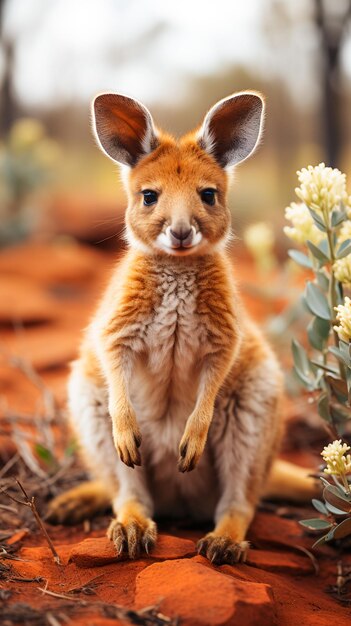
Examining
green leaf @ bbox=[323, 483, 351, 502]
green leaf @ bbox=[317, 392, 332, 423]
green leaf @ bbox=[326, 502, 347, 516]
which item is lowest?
green leaf @ bbox=[326, 502, 347, 516]

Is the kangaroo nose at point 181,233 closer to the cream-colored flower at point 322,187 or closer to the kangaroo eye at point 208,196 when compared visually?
the kangaroo eye at point 208,196

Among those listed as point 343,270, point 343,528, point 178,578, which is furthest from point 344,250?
point 178,578

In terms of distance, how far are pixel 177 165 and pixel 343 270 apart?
893 mm

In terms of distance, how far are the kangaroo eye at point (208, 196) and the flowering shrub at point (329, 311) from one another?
0.39 m

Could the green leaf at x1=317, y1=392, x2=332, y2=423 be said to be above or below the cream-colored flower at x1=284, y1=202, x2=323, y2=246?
below

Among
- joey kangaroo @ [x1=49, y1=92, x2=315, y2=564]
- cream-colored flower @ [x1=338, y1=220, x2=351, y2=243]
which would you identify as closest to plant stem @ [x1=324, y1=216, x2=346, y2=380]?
cream-colored flower @ [x1=338, y1=220, x2=351, y2=243]

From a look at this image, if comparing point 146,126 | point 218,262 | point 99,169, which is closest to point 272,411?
point 218,262

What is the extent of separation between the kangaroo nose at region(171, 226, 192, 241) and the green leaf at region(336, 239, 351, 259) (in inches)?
25.7

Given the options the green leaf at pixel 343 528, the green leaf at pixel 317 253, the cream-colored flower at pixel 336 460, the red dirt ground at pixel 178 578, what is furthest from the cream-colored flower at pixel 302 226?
the red dirt ground at pixel 178 578

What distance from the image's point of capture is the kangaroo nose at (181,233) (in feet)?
9.93

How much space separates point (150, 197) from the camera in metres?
3.29

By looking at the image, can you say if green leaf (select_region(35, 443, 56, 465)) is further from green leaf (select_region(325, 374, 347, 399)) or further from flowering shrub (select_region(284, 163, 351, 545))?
green leaf (select_region(325, 374, 347, 399))

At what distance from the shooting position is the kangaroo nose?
119 inches

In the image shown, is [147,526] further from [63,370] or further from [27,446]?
[63,370]
